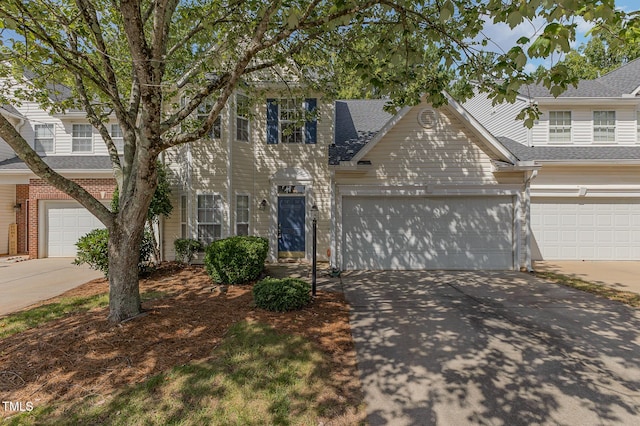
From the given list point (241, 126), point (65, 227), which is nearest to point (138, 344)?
point (241, 126)

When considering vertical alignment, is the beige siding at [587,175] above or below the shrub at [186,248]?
above

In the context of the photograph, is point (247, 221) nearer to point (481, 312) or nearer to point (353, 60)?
point (353, 60)

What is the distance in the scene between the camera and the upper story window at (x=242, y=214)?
413 inches

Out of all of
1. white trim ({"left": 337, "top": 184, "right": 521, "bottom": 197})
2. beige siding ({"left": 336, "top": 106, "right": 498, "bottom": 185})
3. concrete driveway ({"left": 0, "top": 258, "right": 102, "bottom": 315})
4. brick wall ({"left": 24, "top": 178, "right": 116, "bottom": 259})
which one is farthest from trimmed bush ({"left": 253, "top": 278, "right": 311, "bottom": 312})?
brick wall ({"left": 24, "top": 178, "right": 116, "bottom": 259})

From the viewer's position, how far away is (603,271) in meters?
9.51

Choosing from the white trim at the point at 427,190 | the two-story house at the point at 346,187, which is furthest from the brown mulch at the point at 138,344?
the white trim at the point at 427,190

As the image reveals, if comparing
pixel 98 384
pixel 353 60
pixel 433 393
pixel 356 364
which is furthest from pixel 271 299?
pixel 353 60

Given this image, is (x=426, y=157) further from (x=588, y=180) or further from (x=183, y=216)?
(x=183, y=216)

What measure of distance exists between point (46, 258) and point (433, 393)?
1505 cm

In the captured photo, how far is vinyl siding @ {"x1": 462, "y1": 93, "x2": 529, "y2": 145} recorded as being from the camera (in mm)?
12602

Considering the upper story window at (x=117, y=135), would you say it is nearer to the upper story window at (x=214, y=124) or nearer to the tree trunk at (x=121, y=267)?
the upper story window at (x=214, y=124)

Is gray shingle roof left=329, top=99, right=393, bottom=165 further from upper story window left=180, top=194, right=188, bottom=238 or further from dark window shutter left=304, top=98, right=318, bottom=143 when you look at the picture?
upper story window left=180, top=194, right=188, bottom=238

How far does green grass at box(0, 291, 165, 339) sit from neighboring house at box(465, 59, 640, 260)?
13.4 metres

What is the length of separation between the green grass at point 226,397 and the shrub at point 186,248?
21.3ft
